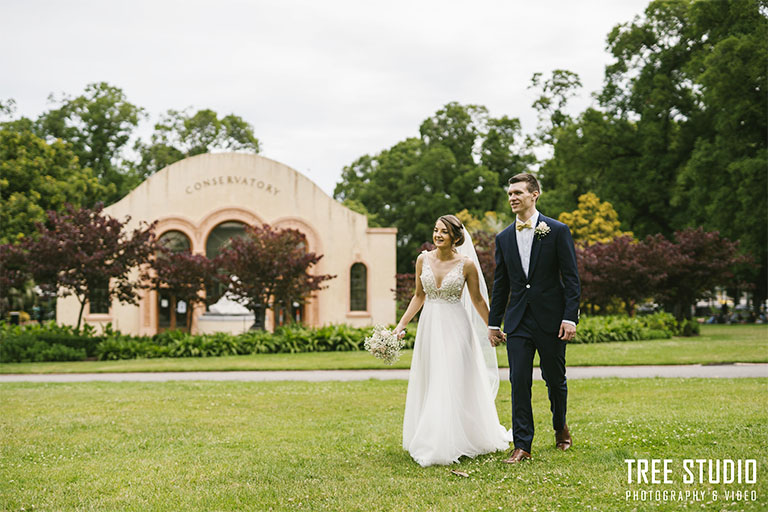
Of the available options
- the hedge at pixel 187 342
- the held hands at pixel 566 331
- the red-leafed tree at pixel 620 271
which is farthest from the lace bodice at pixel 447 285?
the red-leafed tree at pixel 620 271

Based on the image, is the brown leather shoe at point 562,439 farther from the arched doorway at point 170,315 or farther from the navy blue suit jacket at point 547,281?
the arched doorway at point 170,315

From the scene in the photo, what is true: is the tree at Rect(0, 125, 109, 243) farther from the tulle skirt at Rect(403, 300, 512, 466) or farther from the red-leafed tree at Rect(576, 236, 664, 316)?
the tulle skirt at Rect(403, 300, 512, 466)

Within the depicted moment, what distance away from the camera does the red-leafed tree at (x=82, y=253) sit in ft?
63.6

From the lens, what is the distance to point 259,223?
28250 mm

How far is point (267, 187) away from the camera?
28641 millimetres

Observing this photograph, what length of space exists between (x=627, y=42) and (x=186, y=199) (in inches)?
932

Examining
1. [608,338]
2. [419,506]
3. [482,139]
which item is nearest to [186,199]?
[608,338]

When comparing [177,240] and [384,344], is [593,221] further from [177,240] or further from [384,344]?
[384,344]

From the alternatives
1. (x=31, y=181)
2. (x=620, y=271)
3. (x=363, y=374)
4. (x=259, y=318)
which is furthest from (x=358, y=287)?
(x=31, y=181)

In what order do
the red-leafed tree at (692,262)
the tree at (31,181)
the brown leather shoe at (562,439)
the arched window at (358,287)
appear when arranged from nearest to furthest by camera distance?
the brown leather shoe at (562,439)
the red-leafed tree at (692,262)
the arched window at (358,287)
the tree at (31,181)

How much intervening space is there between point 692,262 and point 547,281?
19.8 m

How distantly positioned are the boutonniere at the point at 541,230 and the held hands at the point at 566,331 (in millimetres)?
777

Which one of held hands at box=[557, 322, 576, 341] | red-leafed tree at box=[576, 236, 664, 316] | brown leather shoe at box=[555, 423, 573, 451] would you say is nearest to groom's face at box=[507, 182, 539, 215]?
held hands at box=[557, 322, 576, 341]

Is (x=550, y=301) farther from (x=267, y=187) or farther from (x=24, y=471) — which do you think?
(x=267, y=187)
